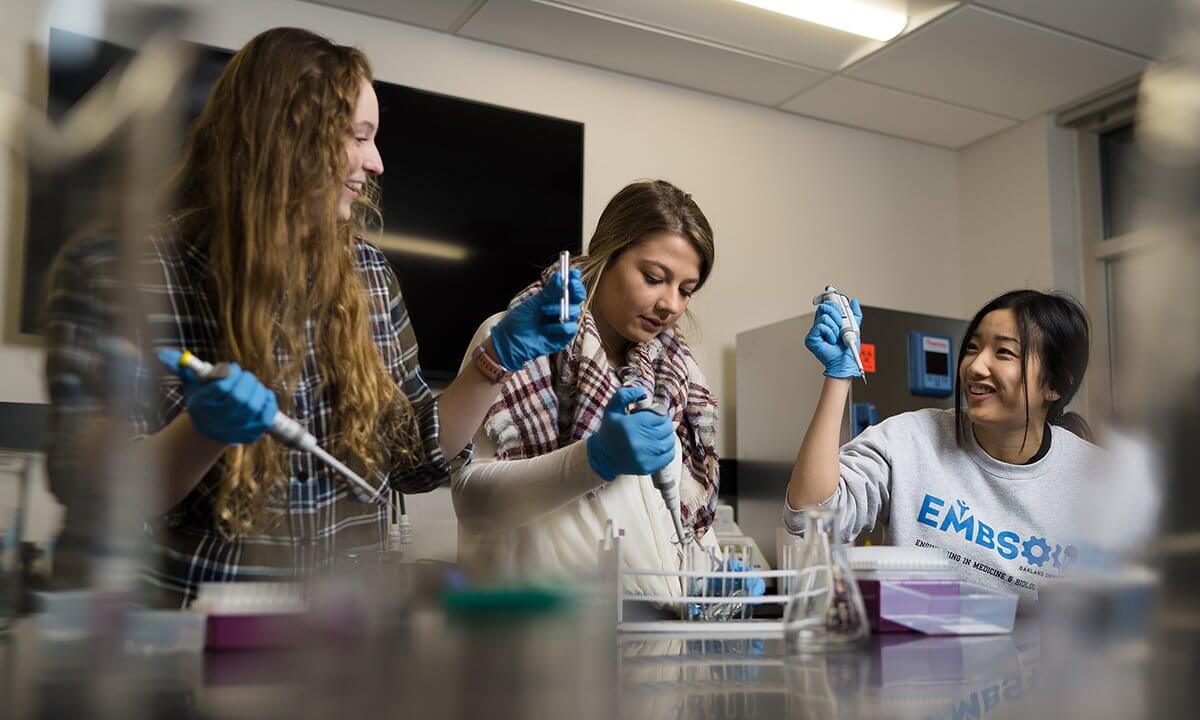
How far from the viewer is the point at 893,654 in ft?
2.50

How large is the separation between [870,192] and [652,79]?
979mm

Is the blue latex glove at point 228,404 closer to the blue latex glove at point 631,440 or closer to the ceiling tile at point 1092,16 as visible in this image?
the blue latex glove at point 631,440

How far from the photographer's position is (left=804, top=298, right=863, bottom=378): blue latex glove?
1451mm

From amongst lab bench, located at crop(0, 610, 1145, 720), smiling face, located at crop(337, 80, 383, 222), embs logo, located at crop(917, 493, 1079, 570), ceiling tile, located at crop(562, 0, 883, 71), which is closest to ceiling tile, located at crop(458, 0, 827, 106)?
ceiling tile, located at crop(562, 0, 883, 71)

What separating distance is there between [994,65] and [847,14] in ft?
2.06

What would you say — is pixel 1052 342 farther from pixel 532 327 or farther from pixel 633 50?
pixel 633 50

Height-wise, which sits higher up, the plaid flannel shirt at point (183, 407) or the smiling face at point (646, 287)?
the smiling face at point (646, 287)

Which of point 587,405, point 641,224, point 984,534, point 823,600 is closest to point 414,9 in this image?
point 641,224

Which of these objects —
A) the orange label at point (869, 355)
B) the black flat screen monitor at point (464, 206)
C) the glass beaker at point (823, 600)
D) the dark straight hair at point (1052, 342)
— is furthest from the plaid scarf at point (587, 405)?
the orange label at point (869, 355)

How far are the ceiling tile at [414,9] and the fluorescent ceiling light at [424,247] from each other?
0.65 meters

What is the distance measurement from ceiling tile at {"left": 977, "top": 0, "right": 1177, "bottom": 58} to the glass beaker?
2411mm

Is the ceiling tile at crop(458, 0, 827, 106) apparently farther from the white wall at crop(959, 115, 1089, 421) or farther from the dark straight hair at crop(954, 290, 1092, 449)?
the dark straight hair at crop(954, 290, 1092, 449)

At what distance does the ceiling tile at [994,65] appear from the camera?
2.94 metres

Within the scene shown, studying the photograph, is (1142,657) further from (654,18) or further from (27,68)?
(654,18)
